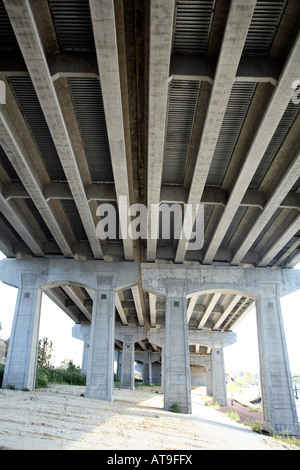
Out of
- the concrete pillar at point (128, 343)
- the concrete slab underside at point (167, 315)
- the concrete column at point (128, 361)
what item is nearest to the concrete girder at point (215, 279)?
the concrete slab underside at point (167, 315)

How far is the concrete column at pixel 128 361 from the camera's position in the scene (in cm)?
3794

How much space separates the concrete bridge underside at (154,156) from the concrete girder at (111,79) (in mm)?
32

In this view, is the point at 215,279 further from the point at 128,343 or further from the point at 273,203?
the point at 128,343

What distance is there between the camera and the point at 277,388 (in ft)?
56.1

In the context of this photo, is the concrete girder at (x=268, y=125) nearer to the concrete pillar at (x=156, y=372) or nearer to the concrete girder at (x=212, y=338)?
the concrete girder at (x=212, y=338)

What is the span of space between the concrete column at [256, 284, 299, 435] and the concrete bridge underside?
6cm

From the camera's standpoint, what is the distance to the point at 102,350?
58.6 feet

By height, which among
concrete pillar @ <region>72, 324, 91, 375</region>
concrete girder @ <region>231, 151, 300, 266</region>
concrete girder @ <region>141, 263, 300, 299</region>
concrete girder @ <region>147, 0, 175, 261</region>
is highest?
concrete girder @ <region>147, 0, 175, 261</region>

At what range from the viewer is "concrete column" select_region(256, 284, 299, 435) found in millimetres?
16562

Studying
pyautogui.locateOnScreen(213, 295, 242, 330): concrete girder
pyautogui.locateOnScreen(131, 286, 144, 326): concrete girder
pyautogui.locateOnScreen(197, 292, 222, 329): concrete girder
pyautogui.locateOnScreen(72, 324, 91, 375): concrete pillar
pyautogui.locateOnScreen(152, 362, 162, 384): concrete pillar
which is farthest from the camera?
pyautogui.locateOnScreen(152, 362, 162, 384): concrete pillar

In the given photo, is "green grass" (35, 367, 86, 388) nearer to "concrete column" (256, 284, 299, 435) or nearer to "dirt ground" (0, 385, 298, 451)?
"dirt ground" (0, 385, 298, 451)

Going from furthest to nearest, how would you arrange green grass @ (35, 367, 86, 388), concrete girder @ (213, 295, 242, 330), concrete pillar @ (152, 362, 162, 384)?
concrete pillar @ (152, 362, 162, 384) → concrete girder @ (213, 295, 242, 330) → green grass @ (35, 367, 86, 388)

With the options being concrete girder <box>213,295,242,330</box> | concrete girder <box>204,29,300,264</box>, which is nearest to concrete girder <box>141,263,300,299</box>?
concrete girder <box>204,29,300,264</box>
